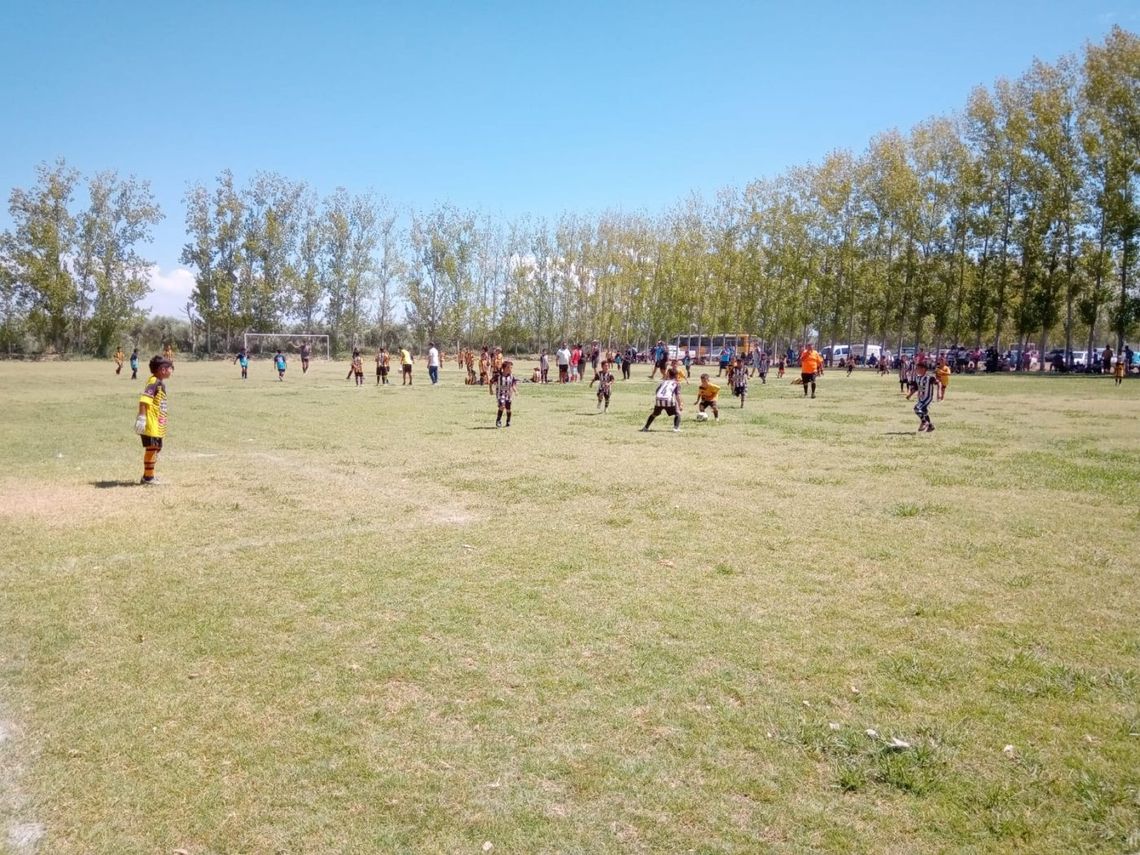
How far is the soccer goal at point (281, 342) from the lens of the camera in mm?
72750

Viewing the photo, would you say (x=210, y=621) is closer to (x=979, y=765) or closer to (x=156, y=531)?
(x=156, y=531)

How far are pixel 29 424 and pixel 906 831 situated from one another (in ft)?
65.5

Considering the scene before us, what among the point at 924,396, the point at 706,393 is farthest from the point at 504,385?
the point at 924,396

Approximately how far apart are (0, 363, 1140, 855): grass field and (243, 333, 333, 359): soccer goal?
6557 centimetres

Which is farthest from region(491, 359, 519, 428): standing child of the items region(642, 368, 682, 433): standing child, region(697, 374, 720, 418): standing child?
region(697, 374, 720, 418): standing child

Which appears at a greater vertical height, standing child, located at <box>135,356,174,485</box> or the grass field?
standing child, located at <box>135,356,174,485</box>

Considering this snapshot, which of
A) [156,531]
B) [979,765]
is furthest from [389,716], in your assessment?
[156,531]

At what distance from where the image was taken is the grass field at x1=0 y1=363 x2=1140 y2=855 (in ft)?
11.5

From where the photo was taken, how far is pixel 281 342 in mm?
73438

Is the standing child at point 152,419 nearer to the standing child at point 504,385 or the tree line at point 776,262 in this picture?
the standing child at point 504,385

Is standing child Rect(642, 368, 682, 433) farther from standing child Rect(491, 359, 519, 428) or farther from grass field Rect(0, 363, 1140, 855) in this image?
grass field Rect(0, 363, 1140, 855)

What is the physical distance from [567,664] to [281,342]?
74051 millimetres

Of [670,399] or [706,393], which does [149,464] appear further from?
[706,393]

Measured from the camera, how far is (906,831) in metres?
3.41
